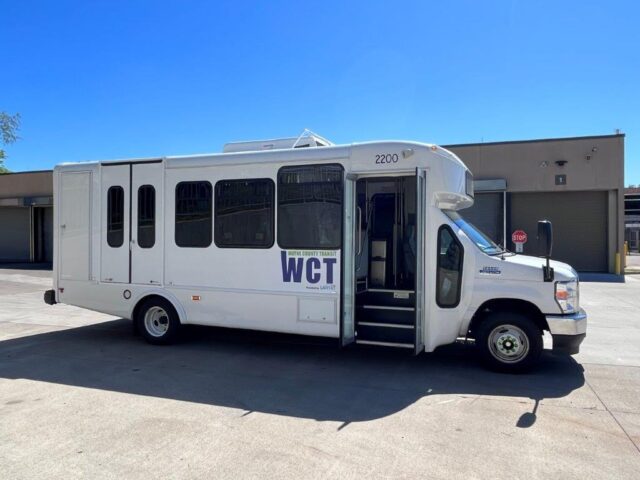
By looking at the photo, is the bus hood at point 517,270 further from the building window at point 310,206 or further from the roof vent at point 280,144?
the roof vent at point 280,144

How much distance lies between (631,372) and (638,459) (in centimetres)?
296

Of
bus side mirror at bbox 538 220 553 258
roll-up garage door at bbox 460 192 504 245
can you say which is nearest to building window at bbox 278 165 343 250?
bus side mirror at bbox 538 220 553 258

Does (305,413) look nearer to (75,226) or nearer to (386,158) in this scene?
(386,158)

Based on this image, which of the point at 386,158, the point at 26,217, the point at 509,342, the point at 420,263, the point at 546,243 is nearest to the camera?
the point at 546,243

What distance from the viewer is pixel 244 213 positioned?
7.11 meters

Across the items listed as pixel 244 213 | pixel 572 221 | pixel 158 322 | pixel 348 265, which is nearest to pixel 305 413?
pixel 348 265

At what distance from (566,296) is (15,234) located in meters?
35.1

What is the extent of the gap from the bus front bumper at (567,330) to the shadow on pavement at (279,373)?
41cm

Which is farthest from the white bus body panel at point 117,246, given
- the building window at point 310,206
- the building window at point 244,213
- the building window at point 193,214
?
the building window at point 310,206

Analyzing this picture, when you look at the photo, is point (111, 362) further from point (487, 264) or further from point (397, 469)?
point (487, 264)

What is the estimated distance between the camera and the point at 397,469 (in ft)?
12.1

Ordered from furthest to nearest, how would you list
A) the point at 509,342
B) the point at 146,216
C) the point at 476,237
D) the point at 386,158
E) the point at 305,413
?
the point at 146,216
the point at 476,237
the point at 386,158
the point at 509,342
the point at 305,413

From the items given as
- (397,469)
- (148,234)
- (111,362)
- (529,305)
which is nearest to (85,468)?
(397,469)

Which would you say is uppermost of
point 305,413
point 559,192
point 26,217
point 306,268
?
point 559,192
